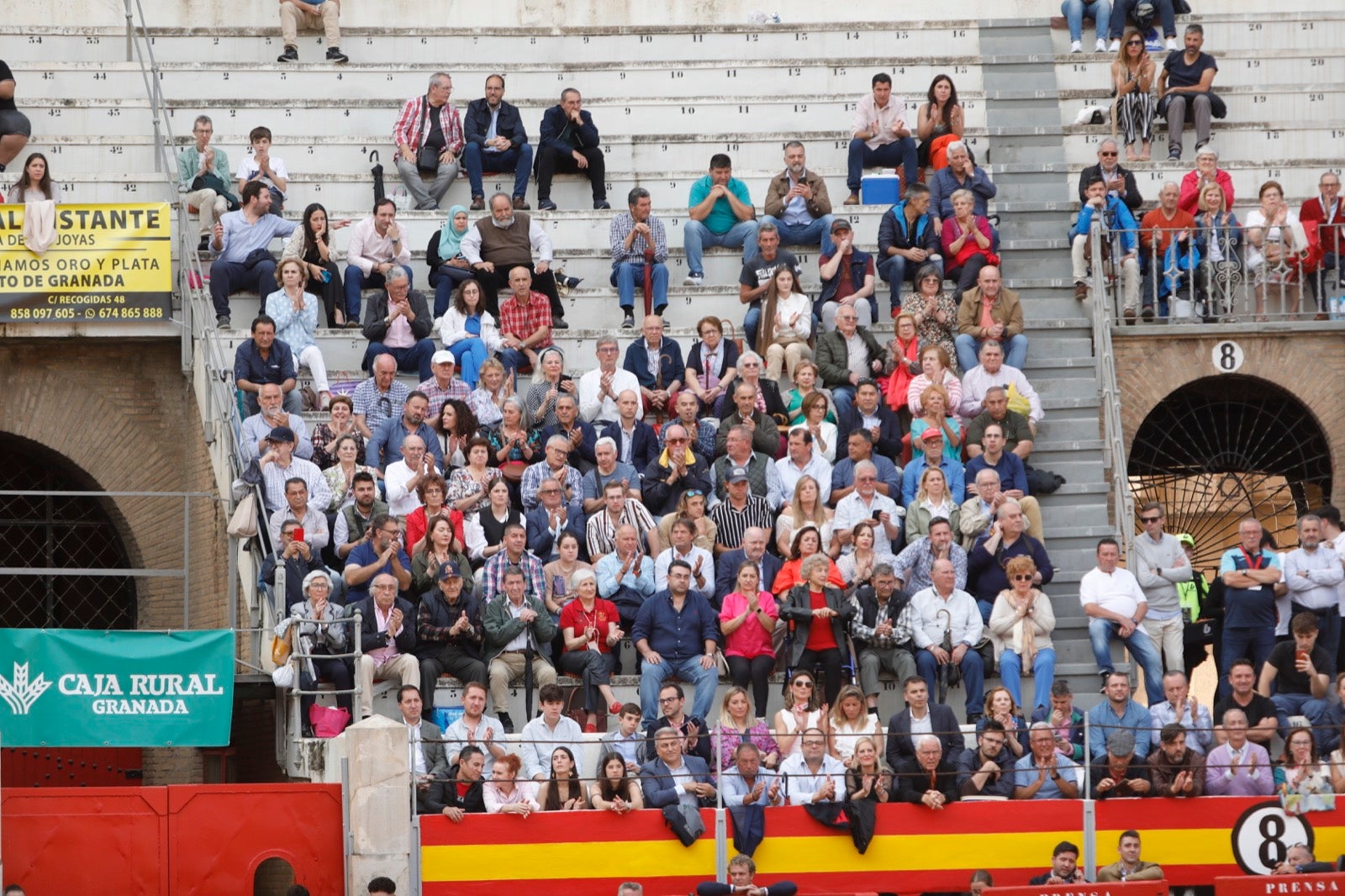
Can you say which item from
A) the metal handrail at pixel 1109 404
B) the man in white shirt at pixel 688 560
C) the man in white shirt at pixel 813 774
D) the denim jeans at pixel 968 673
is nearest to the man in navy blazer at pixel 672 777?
the man in white shirt at pixel 813 774

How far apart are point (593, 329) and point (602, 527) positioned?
322 cm

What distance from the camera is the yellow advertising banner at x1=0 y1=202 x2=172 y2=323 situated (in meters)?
20.0

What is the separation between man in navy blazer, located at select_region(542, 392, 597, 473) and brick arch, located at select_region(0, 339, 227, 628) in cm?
361

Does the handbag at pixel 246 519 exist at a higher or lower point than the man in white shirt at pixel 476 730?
higher

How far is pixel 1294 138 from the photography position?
76.3 ft

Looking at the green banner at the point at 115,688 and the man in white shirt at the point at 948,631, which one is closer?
the green banner at the point at 115,688

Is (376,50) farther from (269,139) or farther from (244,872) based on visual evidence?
(244,872)

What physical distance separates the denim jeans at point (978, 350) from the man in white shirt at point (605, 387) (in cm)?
297

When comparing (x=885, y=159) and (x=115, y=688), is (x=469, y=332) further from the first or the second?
(x=115, y=688)

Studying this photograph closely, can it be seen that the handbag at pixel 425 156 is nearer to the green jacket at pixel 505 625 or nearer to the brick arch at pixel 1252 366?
the green jacket at pixel 505 625

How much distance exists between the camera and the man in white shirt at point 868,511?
59.3 feet

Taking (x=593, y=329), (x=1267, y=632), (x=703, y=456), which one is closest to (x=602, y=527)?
(x=703, y=456)

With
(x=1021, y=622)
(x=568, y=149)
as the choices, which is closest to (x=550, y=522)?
(x=1021, y=622)

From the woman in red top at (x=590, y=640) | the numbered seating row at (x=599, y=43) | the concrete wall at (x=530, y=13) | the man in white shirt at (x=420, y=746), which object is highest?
the concrete wall at (x=530, y=13)
